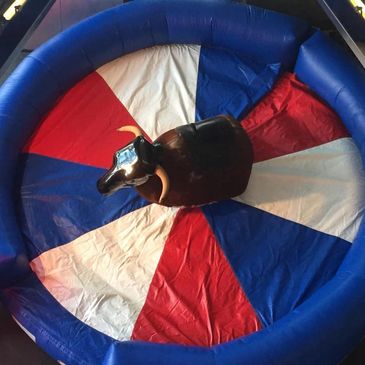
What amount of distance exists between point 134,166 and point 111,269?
1.43 ft

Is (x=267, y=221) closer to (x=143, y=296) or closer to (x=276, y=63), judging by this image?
(x=143, y=296)

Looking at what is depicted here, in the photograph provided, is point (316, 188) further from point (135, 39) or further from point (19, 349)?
point (19, 349)

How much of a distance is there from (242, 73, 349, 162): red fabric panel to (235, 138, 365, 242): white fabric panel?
0.04 metres

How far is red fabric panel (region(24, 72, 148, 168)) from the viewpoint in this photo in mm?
1990

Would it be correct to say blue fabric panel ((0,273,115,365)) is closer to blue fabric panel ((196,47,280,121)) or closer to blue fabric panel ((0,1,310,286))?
blue fabric panel ((0,1,310,286))

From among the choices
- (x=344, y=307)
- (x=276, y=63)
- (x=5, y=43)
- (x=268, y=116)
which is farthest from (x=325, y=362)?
(x=5, y=43)

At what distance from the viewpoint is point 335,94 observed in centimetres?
202

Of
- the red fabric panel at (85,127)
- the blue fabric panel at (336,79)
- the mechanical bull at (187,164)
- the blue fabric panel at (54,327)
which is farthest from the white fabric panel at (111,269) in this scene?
the blue fabric panel at (336,79)

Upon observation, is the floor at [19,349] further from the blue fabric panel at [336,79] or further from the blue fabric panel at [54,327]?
the blue fabric panel at [336,79]

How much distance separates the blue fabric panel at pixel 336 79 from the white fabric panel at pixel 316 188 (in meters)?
0.08

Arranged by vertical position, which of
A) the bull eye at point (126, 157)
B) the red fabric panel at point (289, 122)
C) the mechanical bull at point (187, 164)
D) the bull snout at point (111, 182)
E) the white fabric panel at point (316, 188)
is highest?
the bull eye at point (126, 157)

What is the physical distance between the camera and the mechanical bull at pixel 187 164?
1526 millimetres

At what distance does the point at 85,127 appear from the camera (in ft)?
6.73

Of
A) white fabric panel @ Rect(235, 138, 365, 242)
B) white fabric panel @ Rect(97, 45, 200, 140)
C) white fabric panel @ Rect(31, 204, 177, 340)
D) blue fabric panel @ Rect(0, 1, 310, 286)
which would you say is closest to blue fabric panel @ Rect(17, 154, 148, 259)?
white fabric panel @ Rect(31, 204, 177, 340)
